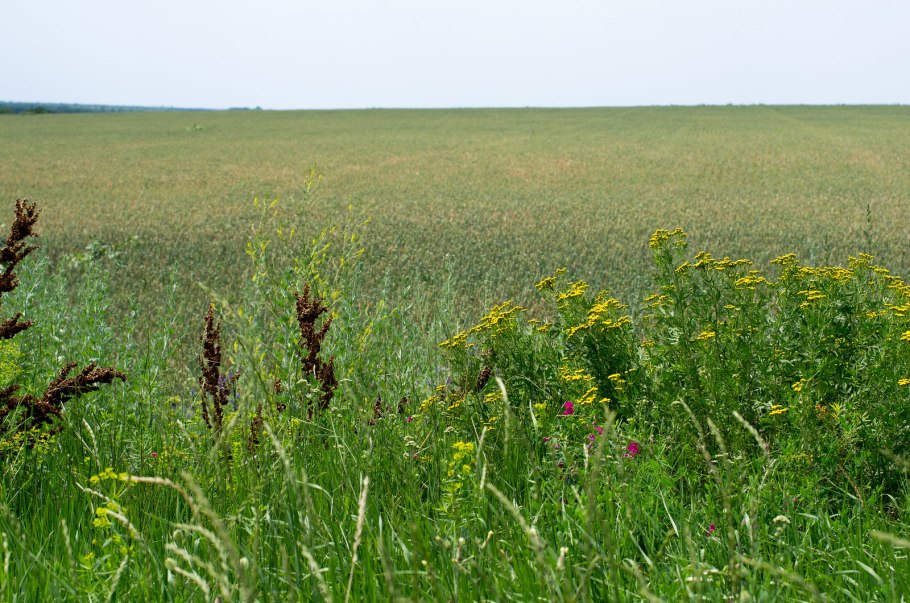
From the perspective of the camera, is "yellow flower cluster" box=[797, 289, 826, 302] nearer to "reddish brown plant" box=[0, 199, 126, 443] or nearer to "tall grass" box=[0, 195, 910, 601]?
"tall grass" box=[0, 195, 910, 601]

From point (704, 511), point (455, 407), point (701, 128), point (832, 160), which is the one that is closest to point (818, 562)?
point (704, 511)

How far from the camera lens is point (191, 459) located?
3277 mm

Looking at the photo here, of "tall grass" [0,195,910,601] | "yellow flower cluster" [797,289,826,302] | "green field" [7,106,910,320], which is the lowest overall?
"green field" [7,106,910,320]

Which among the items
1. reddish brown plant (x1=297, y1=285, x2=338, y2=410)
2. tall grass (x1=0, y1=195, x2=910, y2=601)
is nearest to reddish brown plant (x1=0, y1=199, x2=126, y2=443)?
tall grass (x1=0, y1=195, x2=910, y2=601)

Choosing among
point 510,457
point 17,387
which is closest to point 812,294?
point 510,457

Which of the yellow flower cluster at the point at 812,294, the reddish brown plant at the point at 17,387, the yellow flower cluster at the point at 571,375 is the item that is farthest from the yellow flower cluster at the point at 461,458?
the yellow flower cluster at the point at 812,294

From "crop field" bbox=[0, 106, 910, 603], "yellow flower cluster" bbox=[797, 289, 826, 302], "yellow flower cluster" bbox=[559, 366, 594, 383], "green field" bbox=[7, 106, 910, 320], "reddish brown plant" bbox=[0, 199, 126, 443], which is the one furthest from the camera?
"green field" bbox=[7, 106, 910, 320]

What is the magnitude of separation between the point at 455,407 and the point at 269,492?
117 centimetres

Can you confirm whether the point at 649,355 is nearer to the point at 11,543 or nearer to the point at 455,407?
the point at 455,407

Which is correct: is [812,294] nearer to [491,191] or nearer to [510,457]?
[510,457]

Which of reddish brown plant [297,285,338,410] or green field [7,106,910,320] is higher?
reddish brown plant [297,285,338,410]

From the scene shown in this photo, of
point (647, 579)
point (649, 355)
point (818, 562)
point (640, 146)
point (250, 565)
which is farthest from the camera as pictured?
point (640, 146)

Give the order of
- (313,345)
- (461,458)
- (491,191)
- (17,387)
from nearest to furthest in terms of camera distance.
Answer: (461,458), (17,387), (313,345), (491,191)

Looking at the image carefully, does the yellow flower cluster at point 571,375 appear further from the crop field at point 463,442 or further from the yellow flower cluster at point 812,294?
the yellow flower cluster at point 812,294
